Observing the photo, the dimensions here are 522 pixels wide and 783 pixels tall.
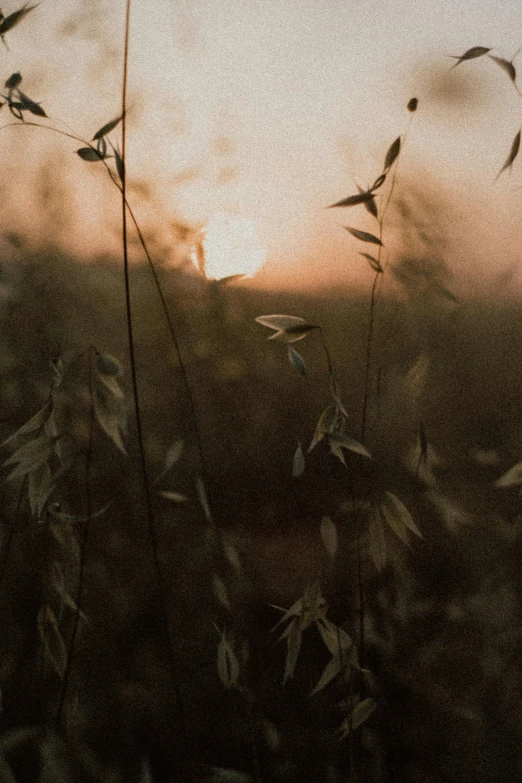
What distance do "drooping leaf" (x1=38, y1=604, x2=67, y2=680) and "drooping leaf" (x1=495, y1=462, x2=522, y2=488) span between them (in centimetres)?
46

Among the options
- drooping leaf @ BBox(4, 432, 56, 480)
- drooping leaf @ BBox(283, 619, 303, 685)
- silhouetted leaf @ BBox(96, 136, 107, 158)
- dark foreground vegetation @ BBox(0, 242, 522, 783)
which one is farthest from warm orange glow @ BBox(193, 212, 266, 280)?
drooping leaf @ BBox(283, 619, 303, 685)

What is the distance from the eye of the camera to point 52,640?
0.82m

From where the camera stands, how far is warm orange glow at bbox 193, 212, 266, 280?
80 centimetres

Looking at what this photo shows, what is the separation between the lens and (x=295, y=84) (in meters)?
0.79

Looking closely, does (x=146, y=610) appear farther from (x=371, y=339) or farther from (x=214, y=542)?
(x=371, y=339)

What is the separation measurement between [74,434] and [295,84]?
41 centimetres

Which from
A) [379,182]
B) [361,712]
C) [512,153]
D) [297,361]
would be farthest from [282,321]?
[361,712]

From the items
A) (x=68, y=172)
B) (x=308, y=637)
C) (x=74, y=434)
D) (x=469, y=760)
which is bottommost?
(x=469, y=760)

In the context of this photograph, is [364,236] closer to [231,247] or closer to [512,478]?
[231,247]

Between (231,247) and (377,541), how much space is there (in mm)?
318

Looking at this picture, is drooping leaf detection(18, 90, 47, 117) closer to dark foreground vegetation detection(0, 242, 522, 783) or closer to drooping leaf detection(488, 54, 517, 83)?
dark foreground vegetation detection(0, 242, 522, 783)

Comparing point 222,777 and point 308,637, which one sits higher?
point 308,637

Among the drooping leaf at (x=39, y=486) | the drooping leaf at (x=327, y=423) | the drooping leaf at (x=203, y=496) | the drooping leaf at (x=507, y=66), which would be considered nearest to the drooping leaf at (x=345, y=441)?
the drooping leaf at (x=327, y=423)

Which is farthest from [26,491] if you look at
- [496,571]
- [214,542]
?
[496,571]
